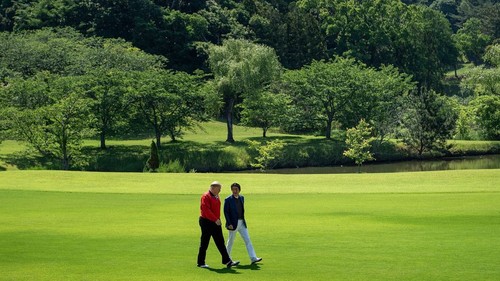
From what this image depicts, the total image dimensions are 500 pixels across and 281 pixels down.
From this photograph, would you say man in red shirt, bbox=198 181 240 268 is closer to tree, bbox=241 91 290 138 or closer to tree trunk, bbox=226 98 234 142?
tree trunk, bbox=226 98 234 142

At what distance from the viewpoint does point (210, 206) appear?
2048cm

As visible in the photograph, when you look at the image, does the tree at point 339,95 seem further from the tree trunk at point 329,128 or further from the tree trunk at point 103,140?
the tree trunk at point 103,140

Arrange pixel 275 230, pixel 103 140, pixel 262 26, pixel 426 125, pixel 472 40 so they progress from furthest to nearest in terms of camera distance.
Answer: pixel 472 40
pixel 262 26
pixel 426 125
pixel 103 140
pixel 275 230

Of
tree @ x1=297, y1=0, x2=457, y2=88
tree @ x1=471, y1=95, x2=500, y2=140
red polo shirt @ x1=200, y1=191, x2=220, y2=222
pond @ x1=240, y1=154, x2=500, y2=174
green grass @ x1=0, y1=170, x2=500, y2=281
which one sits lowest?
→ pond @ x1=240, y1=154, x2=500, y2=174

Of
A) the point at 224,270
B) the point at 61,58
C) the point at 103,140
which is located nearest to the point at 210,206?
the point at 224,270

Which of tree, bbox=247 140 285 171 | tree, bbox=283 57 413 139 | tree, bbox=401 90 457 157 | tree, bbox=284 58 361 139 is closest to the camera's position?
tree, bbox=247 140 285 171

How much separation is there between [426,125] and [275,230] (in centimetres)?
5952

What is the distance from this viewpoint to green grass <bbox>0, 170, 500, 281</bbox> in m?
19.8

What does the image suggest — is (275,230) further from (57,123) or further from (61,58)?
(61,58)

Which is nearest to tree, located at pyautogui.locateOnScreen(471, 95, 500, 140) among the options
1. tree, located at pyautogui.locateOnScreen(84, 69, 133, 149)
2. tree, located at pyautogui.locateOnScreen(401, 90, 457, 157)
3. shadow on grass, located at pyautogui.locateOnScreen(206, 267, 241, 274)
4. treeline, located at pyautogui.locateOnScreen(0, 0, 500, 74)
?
tree, located at pyautogui.locateOnScreen(401, 90, 457, 157)

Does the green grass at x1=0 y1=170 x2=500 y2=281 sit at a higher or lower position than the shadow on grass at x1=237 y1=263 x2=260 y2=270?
higher

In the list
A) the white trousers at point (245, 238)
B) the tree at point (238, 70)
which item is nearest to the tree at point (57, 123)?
the tree at point (238, 70)

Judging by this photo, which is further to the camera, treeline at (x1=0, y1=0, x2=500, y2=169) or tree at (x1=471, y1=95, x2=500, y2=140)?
tree at (x1=471, y1=95, x2=500, y2=140)

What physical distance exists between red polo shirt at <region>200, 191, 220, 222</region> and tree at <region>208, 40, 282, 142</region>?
6180cm
